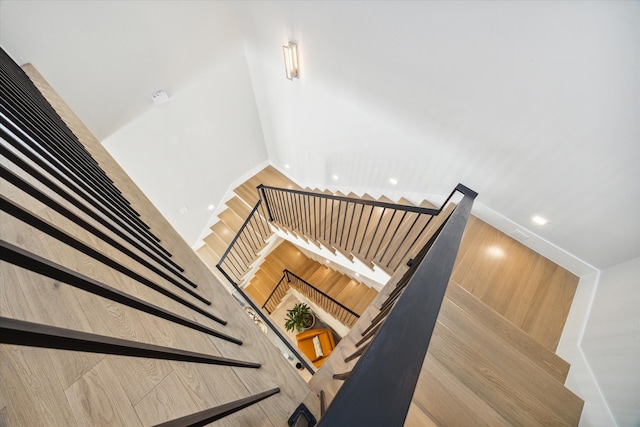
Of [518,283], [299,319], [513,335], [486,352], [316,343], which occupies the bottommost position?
[316,343]

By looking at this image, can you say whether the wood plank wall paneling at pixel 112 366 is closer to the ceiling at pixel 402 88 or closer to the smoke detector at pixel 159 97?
the ceiling at pixel 402 88

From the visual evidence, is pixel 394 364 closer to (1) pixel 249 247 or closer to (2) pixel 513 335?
(2) pixel 513 335

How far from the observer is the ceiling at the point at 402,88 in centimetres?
153

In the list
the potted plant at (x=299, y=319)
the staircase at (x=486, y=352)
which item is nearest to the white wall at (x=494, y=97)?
the staircase at (x=486, y=352)

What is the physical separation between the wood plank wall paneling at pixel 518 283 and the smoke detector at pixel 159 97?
170 inches

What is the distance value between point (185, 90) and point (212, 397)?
4.07 meters

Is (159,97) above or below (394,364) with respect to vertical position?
above

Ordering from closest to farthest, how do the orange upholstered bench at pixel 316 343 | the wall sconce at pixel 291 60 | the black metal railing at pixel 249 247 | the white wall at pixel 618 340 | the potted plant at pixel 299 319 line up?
the white wall at pixel 618 340, the wall sconce at pixel 291 60, the black metal railing at pixel 249 247, the orange upholstered bench at pixel 316 343, the potted plant at pixel 299 319

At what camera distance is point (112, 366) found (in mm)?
1080

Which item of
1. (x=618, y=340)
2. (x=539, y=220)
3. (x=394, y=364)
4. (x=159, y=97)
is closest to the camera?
(x=394, y=364)

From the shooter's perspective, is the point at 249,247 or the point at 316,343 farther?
the point at 316,343

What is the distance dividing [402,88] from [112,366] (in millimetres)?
2867

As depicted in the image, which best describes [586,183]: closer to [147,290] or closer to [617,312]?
[617,312]

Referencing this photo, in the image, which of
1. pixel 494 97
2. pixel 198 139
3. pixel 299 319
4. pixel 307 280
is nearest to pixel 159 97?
pixel 198 139
